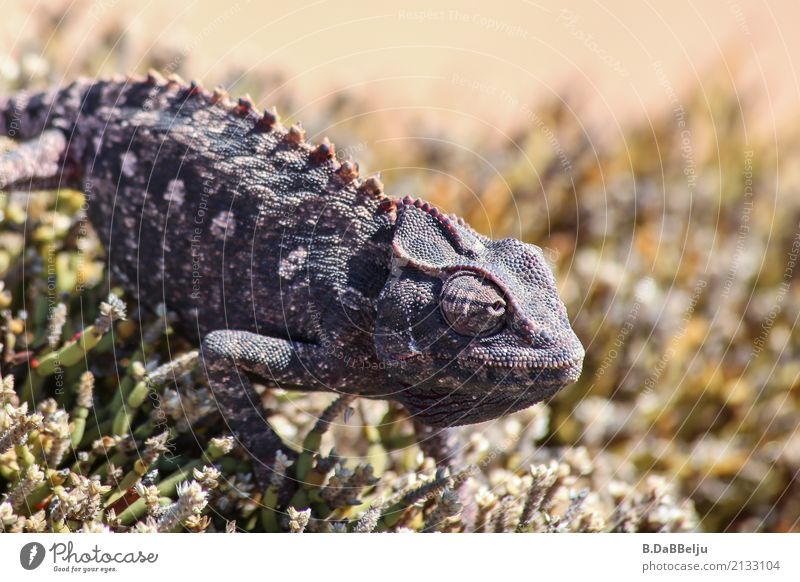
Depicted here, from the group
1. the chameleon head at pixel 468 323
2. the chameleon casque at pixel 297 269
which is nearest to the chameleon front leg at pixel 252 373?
the chameleon casque at pixel 297 269

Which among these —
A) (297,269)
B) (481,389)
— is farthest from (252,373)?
(481,389)

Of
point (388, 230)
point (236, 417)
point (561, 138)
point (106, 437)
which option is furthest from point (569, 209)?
point (106, 437)

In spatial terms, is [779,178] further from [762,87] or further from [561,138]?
[561,138]

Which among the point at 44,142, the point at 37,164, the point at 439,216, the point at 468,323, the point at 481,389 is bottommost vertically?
the point at 481,389

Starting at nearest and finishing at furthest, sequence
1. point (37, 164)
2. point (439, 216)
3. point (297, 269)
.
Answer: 1. point (439, 216)
2. point (297, 269)
3. point (37, 164)

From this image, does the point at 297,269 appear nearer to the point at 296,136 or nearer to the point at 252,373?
the point at 252,373

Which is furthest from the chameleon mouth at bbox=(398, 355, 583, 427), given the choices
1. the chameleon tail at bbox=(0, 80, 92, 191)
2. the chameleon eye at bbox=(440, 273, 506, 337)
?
the chameleon tail at bbox=(0, 80, 92, 191)

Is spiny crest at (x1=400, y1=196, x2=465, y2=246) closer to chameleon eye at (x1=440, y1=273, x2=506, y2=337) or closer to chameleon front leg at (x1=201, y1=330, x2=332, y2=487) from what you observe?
chameleon eye at (x1=440, y1=273, x2=506, y2=337)

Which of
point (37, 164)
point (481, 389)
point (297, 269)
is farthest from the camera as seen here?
point (37, 164)
